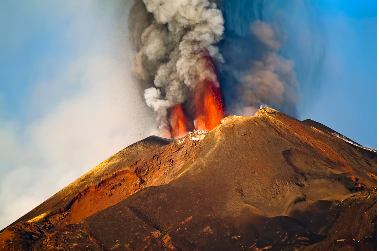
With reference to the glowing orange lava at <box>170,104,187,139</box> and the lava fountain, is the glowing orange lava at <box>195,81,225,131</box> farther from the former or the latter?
the glowing orange lava at <box>170,104,187,139</box>

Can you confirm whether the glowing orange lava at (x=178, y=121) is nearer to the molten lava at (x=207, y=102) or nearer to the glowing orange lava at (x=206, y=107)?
the molten lava at (x=207, y=102)

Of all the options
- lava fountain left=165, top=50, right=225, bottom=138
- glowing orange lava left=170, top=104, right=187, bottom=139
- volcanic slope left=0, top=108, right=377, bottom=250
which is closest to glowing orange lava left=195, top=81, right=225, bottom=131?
lava fountain left=165, top=50, right=225, bottom=138

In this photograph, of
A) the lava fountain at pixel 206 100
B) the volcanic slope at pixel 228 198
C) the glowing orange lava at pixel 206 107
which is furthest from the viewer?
the glowing orange lava at pixel 206 107

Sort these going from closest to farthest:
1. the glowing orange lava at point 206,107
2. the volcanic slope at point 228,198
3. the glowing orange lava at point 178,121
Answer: the volcanic slope at point 228,198 < the glowing orange lava at point 206,107 < the glowing orange lava at point 178,121

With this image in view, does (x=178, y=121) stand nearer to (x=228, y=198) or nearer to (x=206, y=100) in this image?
(x=206, y=100)

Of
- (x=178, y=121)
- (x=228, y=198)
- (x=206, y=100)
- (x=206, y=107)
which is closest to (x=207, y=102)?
(x=206, y=100)

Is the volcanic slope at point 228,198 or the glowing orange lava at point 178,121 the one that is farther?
the glowing orange lava at point 178,121

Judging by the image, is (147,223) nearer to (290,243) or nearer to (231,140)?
(290,243)

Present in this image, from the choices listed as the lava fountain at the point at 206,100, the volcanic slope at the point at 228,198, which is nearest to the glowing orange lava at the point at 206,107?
the lava fountain at the point at 206,100
